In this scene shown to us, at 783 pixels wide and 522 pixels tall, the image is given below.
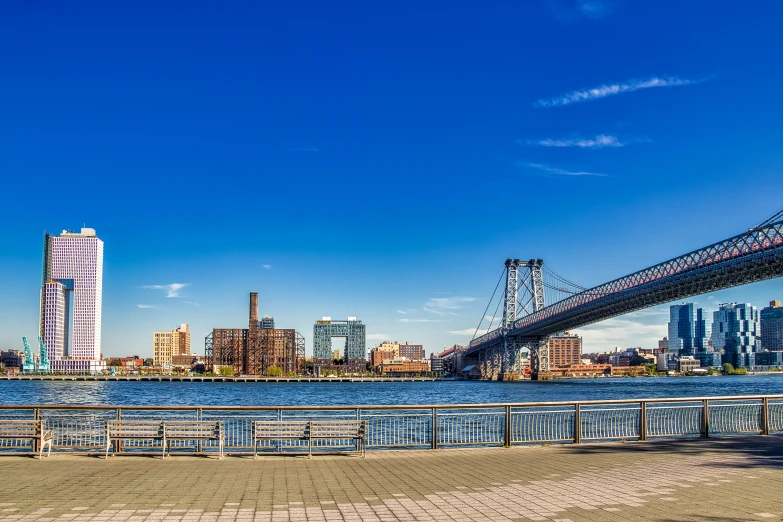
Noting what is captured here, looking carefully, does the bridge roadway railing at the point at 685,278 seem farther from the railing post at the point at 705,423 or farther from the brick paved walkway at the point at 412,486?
the brick paved walkway at the point at 412,486

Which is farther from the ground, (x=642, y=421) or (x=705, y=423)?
(x=642, y=421)

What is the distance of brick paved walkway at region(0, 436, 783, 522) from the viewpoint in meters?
9.06

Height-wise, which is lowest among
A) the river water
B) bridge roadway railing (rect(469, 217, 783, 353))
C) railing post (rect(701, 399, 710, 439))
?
the river water

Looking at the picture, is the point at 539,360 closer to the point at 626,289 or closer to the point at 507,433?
the point at 626,289

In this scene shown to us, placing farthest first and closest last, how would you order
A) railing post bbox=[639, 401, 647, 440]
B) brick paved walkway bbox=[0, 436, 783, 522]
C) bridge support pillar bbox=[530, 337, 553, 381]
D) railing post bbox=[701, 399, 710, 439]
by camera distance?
1. bridge support pillar bbox=[530, 337, 553, 381]
2. railing post bbox=[701, 399, 710, 439]
3. railing post bbox=[639, 401, 647, 440]
4. brick paved walkway bbox=[0, 436, 783, 522]

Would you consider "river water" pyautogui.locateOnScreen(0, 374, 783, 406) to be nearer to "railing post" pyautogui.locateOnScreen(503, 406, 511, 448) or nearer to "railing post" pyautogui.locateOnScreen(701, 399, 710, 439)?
"railing post" pyautogui.locateOnScreen(701, 399, 710, 439)

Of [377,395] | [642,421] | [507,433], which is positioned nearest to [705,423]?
[642,421]

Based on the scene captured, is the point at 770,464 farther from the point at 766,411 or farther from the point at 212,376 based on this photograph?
the point at 212,376

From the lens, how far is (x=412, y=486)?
11.0 m

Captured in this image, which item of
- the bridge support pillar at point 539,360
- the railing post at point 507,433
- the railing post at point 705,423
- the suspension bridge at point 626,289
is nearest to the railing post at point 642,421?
the railing post at point 705,423

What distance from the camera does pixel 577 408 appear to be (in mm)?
16562

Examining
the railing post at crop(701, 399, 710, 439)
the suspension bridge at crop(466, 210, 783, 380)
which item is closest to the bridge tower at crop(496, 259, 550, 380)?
the suspension bridge at crop(466, 210, 783, 380)

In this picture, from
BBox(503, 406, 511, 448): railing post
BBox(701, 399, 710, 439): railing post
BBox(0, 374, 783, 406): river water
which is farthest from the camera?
BBox(0, 374, 783, 406): river water

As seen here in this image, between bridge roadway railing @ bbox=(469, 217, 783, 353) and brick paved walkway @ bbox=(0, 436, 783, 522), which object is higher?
bridge roadway railing @ bbox=(469, 217, 783, 353)
